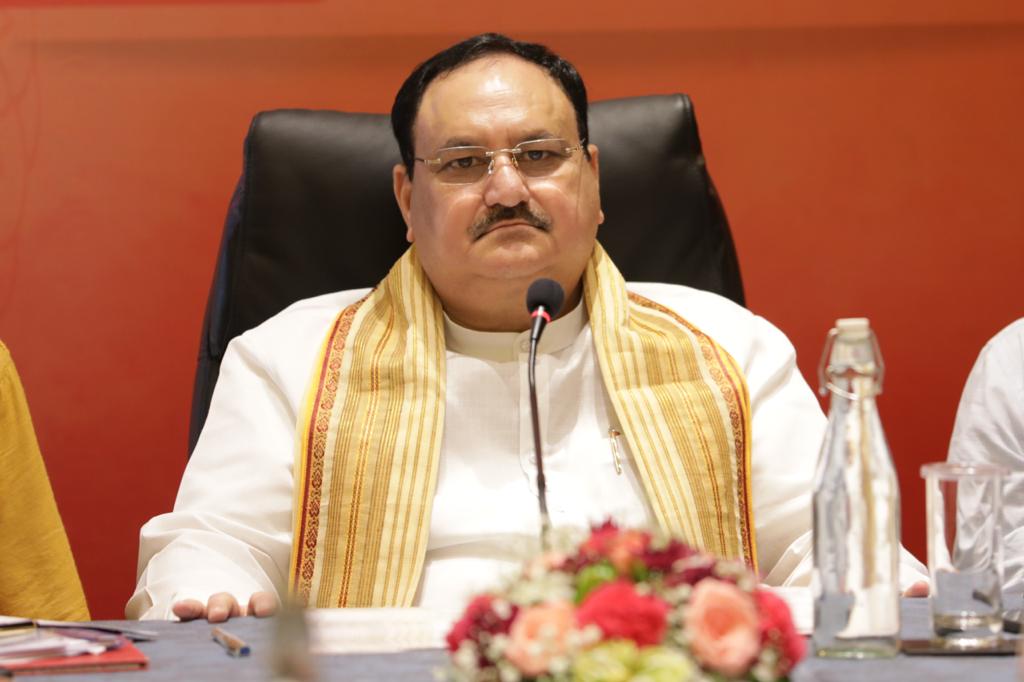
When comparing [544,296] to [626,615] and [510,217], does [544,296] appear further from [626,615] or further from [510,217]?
[626,615]

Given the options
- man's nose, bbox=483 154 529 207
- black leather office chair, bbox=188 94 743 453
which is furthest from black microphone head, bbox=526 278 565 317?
black leather office chair, bbox=188 94 743 453

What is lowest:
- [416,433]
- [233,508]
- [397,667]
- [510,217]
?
[397,667]

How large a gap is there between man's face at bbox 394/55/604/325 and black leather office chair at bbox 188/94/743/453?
10cm

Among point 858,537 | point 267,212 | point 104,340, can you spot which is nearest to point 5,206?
point 104,340

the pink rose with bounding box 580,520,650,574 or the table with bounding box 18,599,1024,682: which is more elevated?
the pink rose with bounding box 580,520,650,574

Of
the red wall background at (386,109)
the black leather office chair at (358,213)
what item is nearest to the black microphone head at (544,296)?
the black leather office chair at (358,213)

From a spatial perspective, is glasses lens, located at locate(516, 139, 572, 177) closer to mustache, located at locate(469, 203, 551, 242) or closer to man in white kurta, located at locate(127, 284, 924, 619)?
mustache, located at locate(469, 203, 551, 242)

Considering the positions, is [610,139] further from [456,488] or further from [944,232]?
[944,232]

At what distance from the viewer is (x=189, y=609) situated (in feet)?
5.01

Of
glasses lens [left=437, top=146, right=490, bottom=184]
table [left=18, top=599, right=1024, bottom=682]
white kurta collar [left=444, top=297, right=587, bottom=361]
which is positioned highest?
glasses lens [left=437, top=146, right=490, bottom=184]

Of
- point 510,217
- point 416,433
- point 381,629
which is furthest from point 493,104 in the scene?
point 381,629

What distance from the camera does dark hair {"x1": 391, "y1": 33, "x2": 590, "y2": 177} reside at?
233 centimetres

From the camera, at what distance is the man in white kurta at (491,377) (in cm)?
204

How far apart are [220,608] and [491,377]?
2.55 ft
